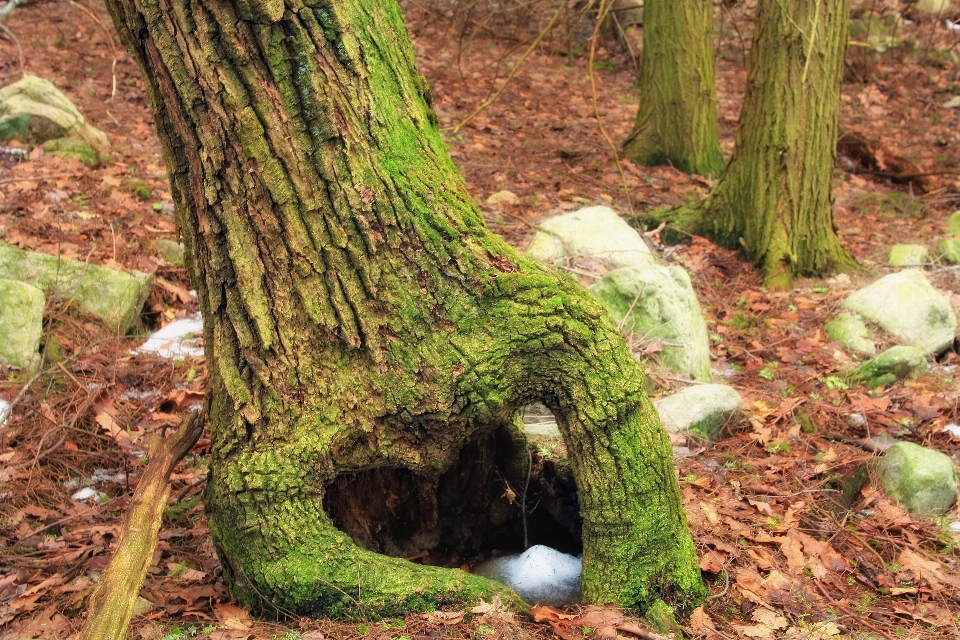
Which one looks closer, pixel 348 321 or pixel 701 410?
pixel 348 321

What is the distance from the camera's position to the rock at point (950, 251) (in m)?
7.19

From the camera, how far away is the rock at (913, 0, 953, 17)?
48.2 ft

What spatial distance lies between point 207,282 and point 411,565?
1255mm

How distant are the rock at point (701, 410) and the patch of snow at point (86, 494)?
3.02 metres

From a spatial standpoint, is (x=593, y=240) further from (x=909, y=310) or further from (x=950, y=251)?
(x=950, y=251)

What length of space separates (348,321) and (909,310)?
4.94 meters

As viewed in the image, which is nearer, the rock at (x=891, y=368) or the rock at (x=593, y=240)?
the rock at (x=891, y=368)

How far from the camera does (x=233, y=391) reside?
8.98ft

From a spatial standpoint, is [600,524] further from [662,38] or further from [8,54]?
[8,54]

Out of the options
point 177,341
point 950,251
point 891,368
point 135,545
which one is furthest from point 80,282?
point 950,251

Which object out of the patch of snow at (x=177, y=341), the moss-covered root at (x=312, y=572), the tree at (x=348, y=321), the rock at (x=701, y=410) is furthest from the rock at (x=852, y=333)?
the patch of snow at (x=177, y=341)

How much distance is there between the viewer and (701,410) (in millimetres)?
4539

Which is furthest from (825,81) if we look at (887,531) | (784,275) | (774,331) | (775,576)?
(775,576)

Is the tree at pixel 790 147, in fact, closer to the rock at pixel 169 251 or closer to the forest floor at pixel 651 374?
the forest floor at pixel 651 374
